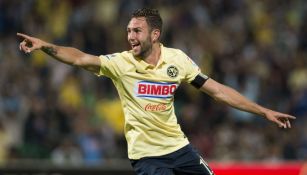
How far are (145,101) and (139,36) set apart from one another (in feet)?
1.81

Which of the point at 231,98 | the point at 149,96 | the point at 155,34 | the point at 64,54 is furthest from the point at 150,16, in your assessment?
the point at 231,98

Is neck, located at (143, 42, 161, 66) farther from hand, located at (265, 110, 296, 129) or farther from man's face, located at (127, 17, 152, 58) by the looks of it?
hand, located at (265, 110, 296, 129)

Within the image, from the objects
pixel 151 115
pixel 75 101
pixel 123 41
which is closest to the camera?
pixel 151 115

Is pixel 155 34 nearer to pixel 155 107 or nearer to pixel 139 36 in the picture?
pixel 139 36

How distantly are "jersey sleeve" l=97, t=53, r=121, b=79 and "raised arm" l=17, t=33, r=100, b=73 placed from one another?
0.14 ft

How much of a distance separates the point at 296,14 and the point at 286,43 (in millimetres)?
855

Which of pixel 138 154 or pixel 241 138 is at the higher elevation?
pixel 138 154

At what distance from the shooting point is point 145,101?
25.3 feet

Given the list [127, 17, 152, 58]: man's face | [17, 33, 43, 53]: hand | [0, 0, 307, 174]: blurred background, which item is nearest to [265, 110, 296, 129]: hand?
[127, 17, 152, 58]: man's face

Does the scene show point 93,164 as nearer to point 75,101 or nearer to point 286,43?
Answer: point 75,101

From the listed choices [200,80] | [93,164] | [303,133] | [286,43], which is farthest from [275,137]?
[200,80]

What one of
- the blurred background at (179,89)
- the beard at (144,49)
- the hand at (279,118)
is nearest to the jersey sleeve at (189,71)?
the beard at (144,49)

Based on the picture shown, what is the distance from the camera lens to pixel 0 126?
1435cm

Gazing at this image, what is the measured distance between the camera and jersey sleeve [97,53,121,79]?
7688 mm
